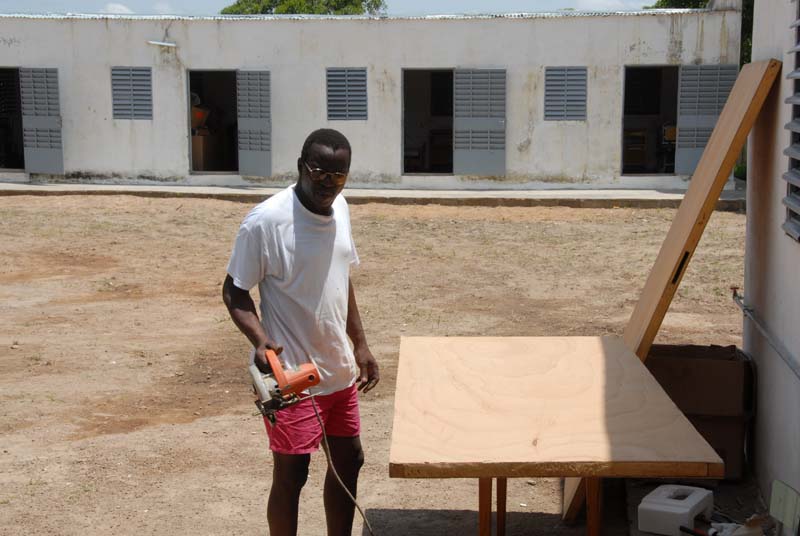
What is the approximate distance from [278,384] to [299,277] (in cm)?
42

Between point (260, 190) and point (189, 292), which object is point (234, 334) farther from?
point (260, 190)

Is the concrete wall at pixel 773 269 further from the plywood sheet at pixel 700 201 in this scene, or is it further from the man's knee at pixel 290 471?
the man's knee at pixel 290 471

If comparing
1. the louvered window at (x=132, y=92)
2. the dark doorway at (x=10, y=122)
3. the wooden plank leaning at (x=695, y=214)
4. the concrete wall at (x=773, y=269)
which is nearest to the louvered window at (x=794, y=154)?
the concrete wall at (x=773, y=269)

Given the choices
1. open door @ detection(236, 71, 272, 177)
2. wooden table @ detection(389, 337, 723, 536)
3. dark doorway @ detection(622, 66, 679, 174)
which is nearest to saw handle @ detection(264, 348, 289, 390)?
wooden table @ detection(389, 337, 723, 536)

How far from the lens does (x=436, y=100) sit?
68.5 ft

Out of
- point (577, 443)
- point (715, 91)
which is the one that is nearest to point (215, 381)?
point (577, 443)

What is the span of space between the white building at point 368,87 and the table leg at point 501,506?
12510 mm

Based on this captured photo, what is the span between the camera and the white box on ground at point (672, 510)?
3.61m

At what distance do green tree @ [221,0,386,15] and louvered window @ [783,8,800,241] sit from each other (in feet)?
86.1

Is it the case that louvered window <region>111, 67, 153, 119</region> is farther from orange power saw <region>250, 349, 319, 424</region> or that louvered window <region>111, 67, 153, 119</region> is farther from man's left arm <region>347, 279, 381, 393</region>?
orange power saw <region>250, 349, 319, 424</region>

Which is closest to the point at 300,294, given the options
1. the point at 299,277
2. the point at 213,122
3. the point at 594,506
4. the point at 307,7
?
the point at 299,277

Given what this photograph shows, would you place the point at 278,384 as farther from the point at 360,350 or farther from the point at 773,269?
the point at 773,269

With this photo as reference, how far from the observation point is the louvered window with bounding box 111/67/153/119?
54.8 feet

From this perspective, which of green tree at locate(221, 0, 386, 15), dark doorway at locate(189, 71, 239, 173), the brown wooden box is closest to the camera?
the brown wooden box
